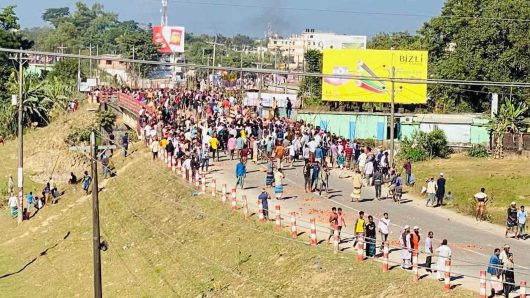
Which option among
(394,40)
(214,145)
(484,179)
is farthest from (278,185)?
(394,40)

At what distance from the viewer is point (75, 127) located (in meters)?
68.2

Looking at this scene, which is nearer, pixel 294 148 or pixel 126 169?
pixel 294 148

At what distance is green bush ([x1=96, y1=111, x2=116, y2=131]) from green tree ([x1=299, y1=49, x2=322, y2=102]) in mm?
26836

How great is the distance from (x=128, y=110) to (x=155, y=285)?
3092 centimetres

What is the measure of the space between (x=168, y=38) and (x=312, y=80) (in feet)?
176

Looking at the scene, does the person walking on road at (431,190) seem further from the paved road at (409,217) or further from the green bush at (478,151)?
the green bush at (478,151)

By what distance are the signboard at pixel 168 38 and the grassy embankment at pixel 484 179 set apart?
90.2 meters

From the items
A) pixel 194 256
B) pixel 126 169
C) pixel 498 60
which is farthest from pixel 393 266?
pixel 498 60

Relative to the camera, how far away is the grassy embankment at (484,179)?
37.0m

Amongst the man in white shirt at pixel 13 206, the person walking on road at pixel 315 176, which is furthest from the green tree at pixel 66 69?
A: the person walking on road at pixel 315 176

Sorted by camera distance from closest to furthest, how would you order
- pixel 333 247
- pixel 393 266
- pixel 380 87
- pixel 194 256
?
pixel 393 266 < pixel 333 247 < pixel 194 256 < pixel 380 87

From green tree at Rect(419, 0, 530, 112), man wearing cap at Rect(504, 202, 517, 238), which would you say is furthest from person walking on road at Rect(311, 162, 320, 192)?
green tree at Rect(419, 0, 530, 112)

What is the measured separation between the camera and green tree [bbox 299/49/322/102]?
90.0 metres

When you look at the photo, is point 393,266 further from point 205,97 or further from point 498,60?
point 498,60
